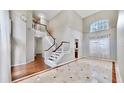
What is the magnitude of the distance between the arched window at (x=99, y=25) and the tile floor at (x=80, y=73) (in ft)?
1.82

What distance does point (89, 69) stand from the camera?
5.62ft

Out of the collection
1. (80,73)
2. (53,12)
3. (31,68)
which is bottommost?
(80,73)

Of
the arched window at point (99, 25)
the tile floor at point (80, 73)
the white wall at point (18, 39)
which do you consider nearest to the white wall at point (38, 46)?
the white wall at point (18, 39)

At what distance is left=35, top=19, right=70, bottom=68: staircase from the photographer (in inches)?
63.4

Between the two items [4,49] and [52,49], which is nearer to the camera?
[4,49]

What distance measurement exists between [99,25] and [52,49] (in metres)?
0.91

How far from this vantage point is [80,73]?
1729mm

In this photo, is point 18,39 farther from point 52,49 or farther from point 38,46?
point 52,49

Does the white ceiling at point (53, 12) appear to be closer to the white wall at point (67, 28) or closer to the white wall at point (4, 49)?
the white wall at point (67, 28)

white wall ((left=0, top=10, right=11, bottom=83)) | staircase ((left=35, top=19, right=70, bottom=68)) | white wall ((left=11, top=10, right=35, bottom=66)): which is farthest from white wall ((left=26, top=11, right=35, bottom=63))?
white wall ((left=0, top=10, right=11, bottom=83))

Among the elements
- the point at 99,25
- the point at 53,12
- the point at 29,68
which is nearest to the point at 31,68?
the point at 29,68

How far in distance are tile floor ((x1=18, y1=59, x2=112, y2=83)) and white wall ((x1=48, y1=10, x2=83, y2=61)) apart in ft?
0.70
